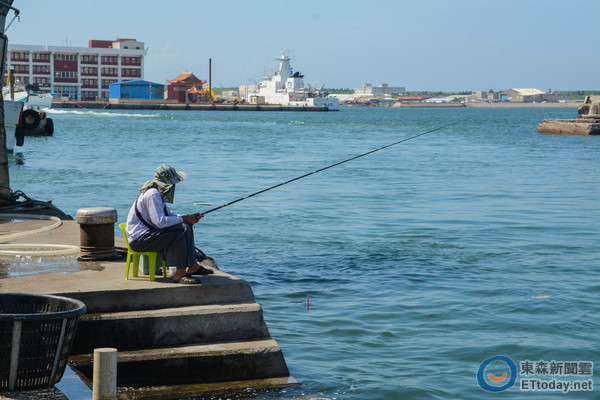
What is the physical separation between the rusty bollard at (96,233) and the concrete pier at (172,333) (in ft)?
2.92

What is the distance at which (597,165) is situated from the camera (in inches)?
1314

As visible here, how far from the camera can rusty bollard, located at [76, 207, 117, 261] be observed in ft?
26.5

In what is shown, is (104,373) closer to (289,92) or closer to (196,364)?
(196,364)

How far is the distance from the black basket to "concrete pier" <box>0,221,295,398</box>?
65cm

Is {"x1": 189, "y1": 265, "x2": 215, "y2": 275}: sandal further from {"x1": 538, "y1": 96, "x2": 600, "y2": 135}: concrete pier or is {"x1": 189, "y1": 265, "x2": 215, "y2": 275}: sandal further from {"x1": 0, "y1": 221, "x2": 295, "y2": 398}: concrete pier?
{"x1": 538, "y1": 96, "x2": 600, "y2": 135}: concrete pier

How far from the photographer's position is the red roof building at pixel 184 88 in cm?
13488

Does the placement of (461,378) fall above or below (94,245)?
below

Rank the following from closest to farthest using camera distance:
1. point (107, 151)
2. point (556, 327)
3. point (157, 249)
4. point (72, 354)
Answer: point (72, 354) < point (157, 249) < point (556, 327) < point (107, 151)

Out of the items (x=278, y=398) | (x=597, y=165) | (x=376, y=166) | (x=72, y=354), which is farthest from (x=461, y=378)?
(x=597, y=165)

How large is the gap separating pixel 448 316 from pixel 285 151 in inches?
1262

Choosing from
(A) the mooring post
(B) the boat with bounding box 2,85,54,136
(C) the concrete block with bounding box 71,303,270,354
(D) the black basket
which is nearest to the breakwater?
(B) the boat with bounding box 2,85,54,136

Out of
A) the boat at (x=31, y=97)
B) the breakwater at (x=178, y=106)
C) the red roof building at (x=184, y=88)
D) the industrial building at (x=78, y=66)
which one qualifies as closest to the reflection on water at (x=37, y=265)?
the boat at (x=31, y=97)

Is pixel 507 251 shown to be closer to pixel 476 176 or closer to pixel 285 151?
pixel 476 176

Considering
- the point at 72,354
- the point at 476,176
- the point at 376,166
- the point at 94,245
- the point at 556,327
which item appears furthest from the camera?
Answer: the point at 376,166
